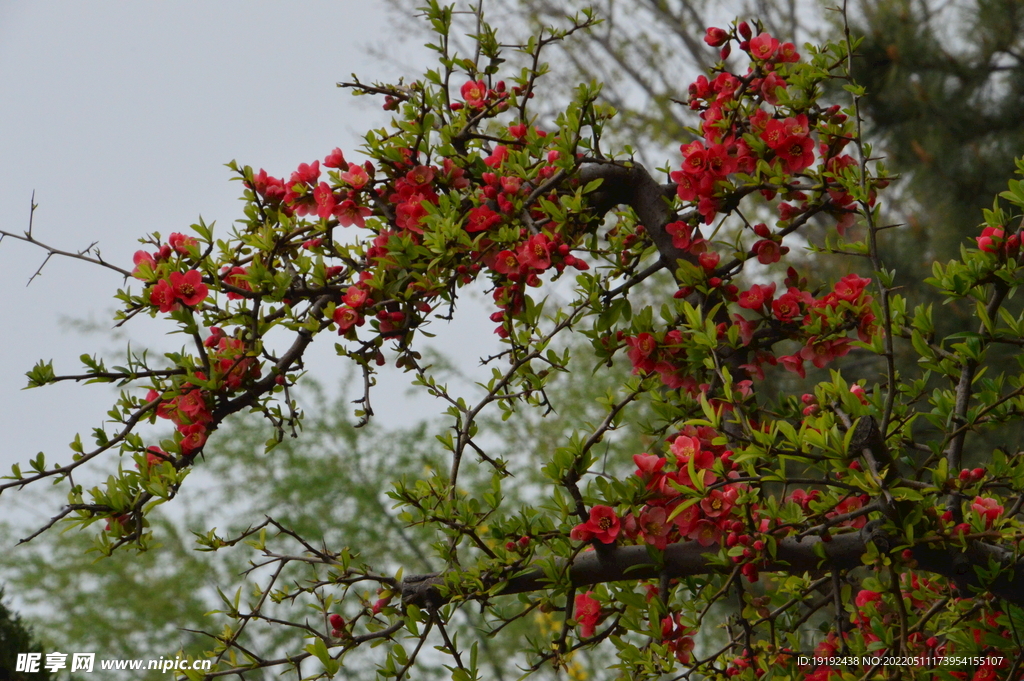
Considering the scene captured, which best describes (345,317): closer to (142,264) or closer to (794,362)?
(142,264)

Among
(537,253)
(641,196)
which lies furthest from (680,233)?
(537,253)

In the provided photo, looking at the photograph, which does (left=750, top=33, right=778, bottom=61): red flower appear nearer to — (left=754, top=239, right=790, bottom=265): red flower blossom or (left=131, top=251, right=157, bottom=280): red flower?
(left=754, top=239, right=790, bottom=265): red flower blossom

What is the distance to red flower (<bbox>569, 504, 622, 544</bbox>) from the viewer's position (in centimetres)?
106

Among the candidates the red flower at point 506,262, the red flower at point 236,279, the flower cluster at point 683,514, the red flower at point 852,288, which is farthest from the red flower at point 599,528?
the red flower at point 236,279

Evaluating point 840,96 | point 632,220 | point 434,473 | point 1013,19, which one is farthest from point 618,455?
point 434,473

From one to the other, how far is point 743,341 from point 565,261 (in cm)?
31

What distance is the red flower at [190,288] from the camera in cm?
121

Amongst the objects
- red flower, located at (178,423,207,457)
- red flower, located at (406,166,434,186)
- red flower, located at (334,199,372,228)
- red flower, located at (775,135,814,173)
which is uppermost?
red flower, located at (406,166,434,186)

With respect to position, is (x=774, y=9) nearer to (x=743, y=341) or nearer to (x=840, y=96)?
(x=840, y=96)

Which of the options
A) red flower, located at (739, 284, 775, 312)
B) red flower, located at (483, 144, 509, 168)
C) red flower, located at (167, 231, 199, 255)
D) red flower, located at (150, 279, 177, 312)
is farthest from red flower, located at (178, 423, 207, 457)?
red flower, located at (739, 284, 775, 312)

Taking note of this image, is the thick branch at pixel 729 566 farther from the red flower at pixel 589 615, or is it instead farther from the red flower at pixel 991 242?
the red flower at pixel 991 242

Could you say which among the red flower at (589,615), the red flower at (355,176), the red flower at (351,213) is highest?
the red flower at (355,176)

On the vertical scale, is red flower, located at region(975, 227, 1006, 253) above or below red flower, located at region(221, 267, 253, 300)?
below

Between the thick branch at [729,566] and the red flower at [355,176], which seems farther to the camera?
the red flower at [355,176]
